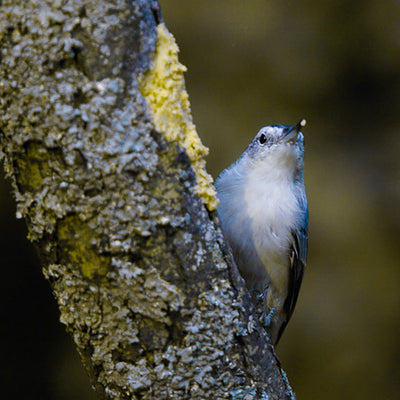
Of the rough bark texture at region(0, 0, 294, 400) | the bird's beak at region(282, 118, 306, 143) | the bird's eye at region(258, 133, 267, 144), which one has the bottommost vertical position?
the rough bark texture at region(0, 0, 294, 400)

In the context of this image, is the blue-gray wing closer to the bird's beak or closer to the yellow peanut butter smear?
the bird's beak

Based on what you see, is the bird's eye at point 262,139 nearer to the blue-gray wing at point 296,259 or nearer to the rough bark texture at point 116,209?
the blue-gray wing at point 296,259

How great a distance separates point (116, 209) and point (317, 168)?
8.61 feet

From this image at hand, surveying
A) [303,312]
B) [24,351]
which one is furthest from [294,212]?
[24,351]

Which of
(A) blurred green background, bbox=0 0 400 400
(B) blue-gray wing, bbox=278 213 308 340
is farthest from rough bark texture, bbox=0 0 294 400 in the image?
(A) blurred green background, bbox=0 0 400 400

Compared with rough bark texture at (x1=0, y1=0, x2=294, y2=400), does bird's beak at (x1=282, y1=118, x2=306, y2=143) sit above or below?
above

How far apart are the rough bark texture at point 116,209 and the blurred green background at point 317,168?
2355mm

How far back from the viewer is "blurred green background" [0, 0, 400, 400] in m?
3.39

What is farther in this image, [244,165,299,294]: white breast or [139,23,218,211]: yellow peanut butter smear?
[244,165,299,294]: white breast

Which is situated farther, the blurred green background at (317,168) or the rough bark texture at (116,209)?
the blurred green background at (317,168)

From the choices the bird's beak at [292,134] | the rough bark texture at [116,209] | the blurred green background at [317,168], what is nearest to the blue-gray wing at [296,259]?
the bird's beak at [292,134]

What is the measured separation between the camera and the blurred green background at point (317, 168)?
3391 mm

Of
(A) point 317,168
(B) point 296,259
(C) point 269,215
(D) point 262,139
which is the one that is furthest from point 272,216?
(A) point 317,168

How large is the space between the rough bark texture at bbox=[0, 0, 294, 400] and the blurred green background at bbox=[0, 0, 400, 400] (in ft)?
7.72
